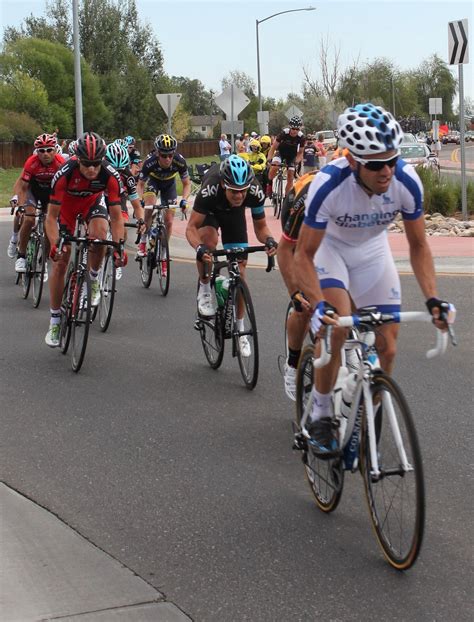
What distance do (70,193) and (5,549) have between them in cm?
527

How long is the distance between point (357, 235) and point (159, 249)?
7908 millimetres

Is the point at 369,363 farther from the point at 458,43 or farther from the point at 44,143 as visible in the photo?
the point at 458,43

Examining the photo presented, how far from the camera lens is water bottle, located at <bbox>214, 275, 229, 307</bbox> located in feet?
27.8

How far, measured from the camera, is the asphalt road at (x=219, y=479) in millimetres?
4480

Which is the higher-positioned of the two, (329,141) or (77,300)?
(329,141)

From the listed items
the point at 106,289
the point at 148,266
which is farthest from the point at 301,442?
the point at 148,266

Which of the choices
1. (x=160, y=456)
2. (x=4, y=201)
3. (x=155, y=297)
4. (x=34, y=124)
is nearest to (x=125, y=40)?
(x=34, y=124)

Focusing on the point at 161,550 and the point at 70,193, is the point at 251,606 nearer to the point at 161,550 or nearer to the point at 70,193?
the point at 161,550

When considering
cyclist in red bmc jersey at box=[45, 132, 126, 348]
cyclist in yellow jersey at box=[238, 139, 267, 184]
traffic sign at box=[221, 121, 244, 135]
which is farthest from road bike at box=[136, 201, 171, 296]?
traffic sign at box=[221, 121, 244, 135]

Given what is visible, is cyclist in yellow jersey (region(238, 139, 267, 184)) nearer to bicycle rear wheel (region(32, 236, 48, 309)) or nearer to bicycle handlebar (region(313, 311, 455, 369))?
bicycle rear wheel (region(32, 236, 48, 309))

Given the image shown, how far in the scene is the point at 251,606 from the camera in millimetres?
4336

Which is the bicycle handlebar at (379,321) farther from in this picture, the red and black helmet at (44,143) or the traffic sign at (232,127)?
the traffic sign at (232,127)

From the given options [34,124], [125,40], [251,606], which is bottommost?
A: [251,606]

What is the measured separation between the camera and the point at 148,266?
45.2 ft
